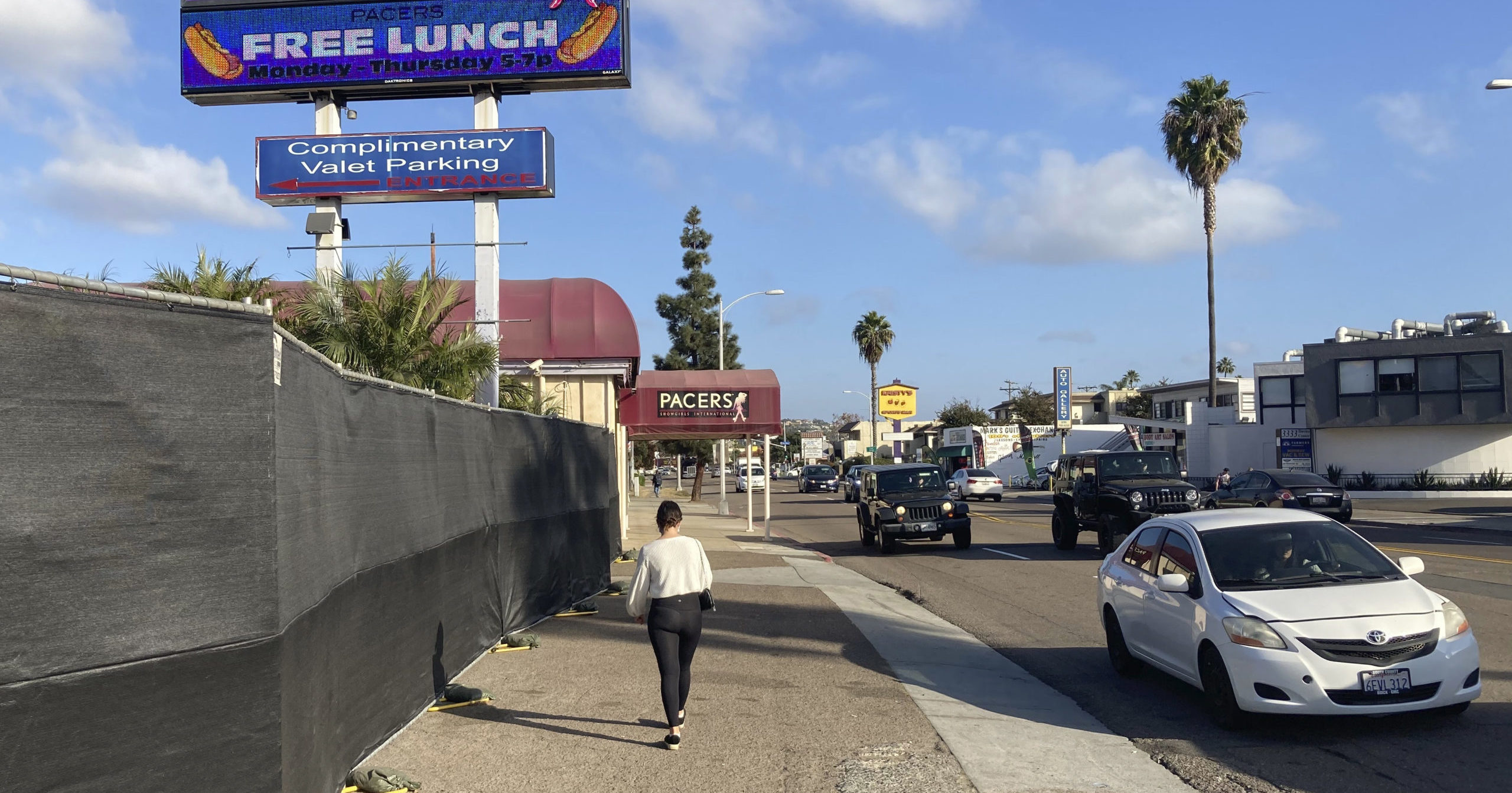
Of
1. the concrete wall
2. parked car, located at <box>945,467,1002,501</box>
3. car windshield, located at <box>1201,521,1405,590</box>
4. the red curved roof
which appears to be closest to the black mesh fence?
car windshield, located at <box>1201,521,1405,590</box>

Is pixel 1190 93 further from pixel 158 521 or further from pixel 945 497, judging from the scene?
pixel 158 521

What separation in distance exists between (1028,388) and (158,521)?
121270 millimetres

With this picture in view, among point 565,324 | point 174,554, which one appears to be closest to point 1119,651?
point 174,554

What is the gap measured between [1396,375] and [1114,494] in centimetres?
3647

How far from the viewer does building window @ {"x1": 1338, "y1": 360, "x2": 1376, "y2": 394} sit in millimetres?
51062

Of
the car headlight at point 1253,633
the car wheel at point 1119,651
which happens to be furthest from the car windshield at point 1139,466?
the car headlight at point 1253,633

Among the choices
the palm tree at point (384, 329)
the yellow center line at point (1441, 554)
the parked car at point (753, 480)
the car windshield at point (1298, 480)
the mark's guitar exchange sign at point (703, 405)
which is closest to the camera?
the palm tree at point (384, 329)

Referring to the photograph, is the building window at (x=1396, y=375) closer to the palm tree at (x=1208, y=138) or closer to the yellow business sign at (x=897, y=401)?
the palm tree at (x=1208, y=138)

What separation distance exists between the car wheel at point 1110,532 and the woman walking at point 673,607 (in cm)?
1530

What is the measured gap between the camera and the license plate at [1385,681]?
23.6ft

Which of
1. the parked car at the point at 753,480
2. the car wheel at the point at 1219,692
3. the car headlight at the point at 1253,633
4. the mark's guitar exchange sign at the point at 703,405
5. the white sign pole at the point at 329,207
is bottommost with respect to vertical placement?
the parked car at the point at 753,480

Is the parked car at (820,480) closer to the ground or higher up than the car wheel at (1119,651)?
closer to the ground

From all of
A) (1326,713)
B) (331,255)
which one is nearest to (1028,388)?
(331,255)

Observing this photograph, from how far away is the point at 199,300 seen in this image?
4621 millimetres
